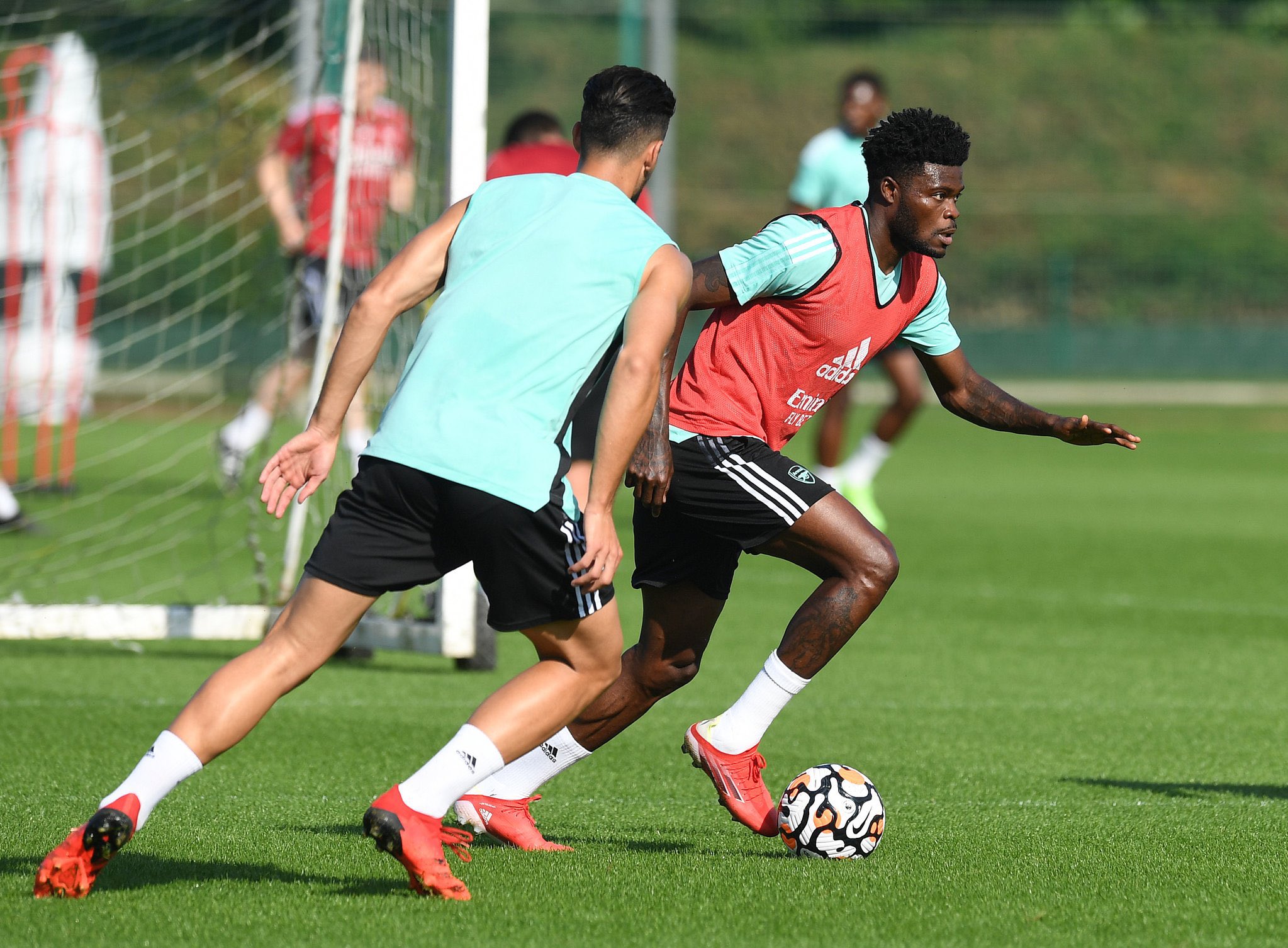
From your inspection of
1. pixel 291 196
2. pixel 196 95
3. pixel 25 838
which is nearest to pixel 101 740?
pixel 25 838

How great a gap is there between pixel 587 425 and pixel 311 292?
15.9 feet

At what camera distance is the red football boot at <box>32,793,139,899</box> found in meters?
3.78

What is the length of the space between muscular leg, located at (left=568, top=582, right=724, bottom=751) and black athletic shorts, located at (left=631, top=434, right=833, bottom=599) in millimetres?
46

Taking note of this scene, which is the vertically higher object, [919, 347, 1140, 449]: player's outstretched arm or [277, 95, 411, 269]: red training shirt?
[919, 347, 1140, 449]: player's outstretched arm

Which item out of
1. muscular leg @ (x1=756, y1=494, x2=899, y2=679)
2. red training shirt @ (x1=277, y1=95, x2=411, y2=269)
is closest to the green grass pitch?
muscular leg @ (x1=756, y1=494, x2=899, y2=679)

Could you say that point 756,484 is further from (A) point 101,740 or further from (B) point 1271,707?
(B) point 1271,707

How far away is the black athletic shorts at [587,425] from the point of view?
5.29m

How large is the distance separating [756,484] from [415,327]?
400 cm

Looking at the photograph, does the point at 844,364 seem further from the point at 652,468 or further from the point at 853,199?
the point at 853,199

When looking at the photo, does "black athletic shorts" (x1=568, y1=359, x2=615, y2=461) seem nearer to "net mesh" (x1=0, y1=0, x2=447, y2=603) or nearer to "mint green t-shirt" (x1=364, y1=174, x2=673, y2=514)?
"mint green t-shirt" (x1=364, y1=174, x2=673, y2=514)

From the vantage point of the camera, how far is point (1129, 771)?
19.3 ft

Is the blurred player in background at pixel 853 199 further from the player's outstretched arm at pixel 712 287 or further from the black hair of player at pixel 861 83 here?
the player's outstretched arm at pixel 712 287

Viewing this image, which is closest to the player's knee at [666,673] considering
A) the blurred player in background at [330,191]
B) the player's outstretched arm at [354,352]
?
the player's outstretched arm at [354,352]

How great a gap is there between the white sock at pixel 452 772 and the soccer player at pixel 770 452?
77cm
